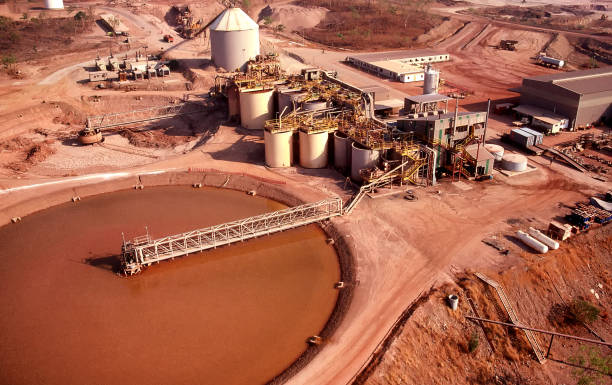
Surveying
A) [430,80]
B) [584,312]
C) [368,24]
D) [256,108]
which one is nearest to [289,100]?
[256,108]

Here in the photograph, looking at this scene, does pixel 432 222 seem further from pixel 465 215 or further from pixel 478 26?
pixel 478 26

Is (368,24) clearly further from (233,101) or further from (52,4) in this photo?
(52,4)

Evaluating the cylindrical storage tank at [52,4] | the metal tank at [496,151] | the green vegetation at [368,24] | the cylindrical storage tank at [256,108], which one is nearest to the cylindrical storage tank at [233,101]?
the cylindrical storage tank at [256,108]

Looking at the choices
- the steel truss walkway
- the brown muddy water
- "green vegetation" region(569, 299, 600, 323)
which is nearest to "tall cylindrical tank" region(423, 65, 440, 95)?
the steel truss walkway

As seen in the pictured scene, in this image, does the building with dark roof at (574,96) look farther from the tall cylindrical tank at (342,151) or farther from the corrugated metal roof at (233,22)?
the corrugated metal roof at (233,22)

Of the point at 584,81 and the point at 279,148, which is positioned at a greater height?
the point at 584,81

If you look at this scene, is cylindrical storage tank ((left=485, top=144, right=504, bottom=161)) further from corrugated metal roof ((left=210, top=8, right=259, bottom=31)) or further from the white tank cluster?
corrugated metal roof ((left=210, top=8, right=259, bottom=31))
